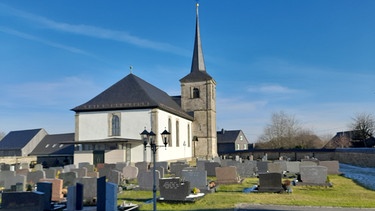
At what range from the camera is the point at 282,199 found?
11.9 metres

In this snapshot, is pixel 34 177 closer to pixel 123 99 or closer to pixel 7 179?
pixel 7 179

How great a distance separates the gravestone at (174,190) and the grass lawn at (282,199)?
29cm

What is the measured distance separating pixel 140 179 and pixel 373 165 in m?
22.2

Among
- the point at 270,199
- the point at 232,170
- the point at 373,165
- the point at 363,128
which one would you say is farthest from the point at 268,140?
the point at 270,199

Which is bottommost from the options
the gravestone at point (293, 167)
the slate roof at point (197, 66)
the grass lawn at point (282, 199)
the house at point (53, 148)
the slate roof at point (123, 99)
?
the grass lawn at point (282, 199)

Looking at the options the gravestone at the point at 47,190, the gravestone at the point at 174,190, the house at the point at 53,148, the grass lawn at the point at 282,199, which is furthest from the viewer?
the house at the point at 53,148

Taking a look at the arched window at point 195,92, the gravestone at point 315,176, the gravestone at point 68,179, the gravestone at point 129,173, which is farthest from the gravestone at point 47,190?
the arched window at point 195,92

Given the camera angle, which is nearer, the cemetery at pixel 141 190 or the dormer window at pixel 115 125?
the cemetery at pixel 141 190

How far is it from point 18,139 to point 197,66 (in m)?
30.9

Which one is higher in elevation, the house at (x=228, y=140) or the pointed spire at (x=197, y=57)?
the pointed spire at (x=197, y=57)

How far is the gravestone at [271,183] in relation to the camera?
537 inches

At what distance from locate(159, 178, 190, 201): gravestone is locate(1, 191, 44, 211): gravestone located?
4.45m

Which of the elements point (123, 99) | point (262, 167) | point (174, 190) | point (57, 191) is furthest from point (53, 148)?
point (174, 190)

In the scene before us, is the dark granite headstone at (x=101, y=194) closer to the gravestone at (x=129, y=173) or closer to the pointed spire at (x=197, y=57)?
the gravestone at (x=129, y=173)
